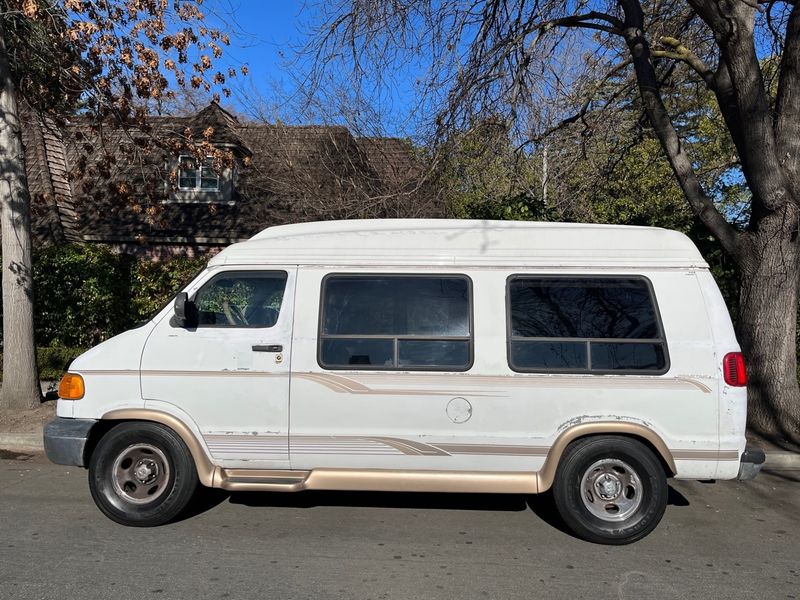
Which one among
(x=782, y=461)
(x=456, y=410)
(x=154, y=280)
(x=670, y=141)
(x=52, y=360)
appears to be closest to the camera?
(x=456, y=410)

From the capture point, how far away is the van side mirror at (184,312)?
184 inches

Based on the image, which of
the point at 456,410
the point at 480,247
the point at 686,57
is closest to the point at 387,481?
the point at 456,410

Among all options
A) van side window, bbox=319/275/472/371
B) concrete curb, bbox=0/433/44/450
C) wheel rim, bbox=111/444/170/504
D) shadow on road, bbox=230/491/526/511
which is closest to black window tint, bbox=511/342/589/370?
van side window, bbox=319/275/472/371

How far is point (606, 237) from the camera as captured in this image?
4.79 meters

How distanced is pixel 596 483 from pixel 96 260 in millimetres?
9618

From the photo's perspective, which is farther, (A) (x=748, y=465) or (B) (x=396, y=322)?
(B) (x=396, y=322)

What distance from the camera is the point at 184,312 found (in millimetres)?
4688

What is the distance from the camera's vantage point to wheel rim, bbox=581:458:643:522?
15.2 feet

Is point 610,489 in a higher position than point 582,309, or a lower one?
lower

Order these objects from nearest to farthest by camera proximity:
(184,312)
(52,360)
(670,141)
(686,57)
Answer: (184,312) < (670,141) < (686,57) < (52,360)

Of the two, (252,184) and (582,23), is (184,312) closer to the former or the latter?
(582,23)

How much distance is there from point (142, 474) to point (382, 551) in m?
1.91

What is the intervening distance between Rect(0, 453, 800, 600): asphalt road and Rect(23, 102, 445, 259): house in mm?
7190

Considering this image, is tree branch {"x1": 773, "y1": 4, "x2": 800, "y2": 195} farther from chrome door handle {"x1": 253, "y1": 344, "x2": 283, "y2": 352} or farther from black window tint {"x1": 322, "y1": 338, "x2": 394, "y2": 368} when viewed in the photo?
chrome door handle {"x1": 253, "y1": 344, "x2": 283, "y2": 352}
